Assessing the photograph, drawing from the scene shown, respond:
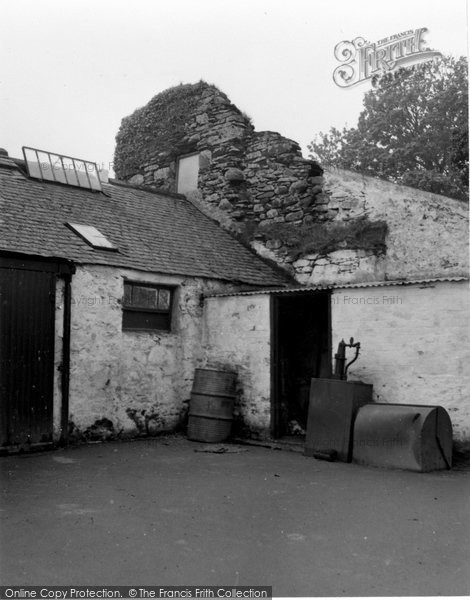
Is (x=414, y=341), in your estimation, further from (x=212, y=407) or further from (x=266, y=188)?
(x=266, y=188)

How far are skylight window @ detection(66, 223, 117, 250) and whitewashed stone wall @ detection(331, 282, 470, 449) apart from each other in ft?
12.1

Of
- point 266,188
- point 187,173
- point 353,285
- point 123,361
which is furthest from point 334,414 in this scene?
point 187,173

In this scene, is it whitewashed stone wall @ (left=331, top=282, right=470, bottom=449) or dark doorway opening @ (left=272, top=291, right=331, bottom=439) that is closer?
whitewashed stone wall @ (left=331, top=282, right=470, bottom=449)

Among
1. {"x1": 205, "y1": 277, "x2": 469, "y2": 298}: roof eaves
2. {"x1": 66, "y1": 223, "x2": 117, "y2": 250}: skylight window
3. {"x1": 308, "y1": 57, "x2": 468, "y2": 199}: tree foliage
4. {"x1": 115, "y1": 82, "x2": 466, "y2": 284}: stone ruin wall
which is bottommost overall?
{"x1": 205, "y1": 277, "x2": 469, "y2": 298}: roof eaves

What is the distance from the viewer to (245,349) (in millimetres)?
9453

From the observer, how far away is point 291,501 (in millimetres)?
5324

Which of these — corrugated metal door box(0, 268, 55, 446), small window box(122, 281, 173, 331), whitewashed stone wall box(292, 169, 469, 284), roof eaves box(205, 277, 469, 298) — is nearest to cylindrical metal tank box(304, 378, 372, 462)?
roof eaves box(205, 277, 469, 298)

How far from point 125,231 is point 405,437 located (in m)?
5.88

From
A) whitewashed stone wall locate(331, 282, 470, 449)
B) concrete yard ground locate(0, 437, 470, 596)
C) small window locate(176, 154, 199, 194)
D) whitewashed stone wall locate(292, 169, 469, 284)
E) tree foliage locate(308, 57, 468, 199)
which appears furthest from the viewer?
tree foliage locate(308, 57, 468, 199)

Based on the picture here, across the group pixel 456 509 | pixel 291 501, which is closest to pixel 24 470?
pixel 291 501

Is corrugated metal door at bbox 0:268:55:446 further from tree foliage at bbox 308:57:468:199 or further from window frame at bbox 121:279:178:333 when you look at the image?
tree foliage at bbox 308:57:468:199

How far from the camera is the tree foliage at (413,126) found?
21250mm

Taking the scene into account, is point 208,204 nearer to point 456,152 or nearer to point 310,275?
point 310,275

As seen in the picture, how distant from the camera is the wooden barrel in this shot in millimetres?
8969
